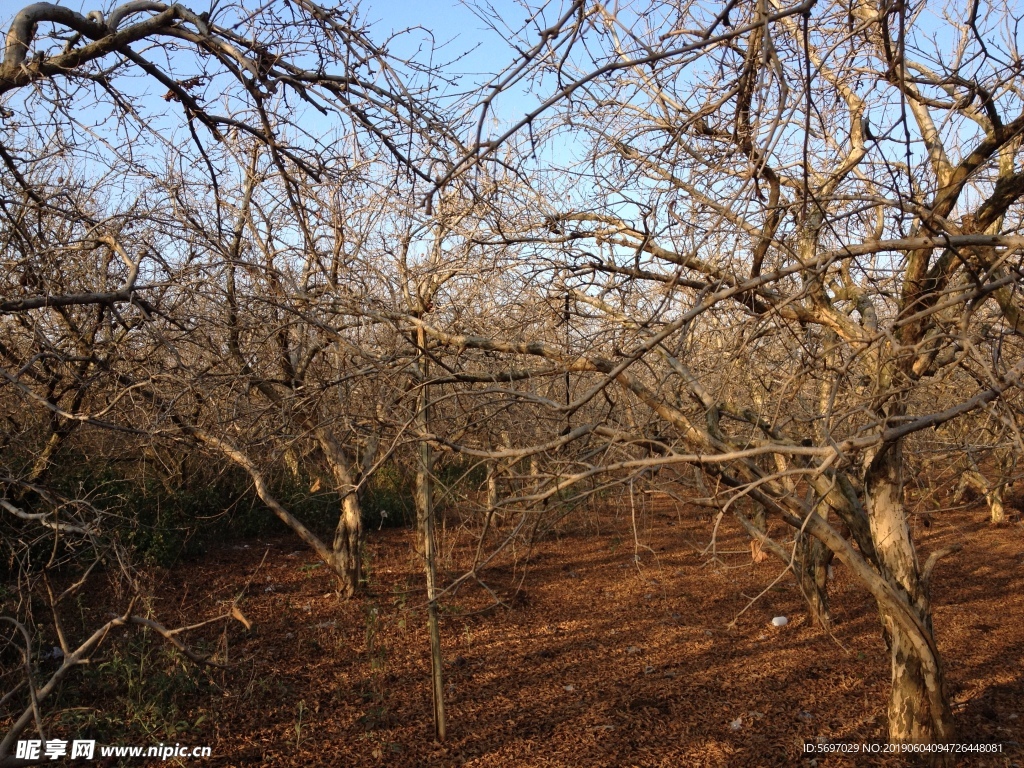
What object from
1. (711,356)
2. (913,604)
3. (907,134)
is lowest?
(913,604)

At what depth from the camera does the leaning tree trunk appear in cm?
423

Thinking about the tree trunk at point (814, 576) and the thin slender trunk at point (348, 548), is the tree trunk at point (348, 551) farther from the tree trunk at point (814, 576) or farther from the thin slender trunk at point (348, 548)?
the tree trunk at point (814, 576)

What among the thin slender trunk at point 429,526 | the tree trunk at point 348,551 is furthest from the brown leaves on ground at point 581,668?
the thin slender trunk at point 429,526

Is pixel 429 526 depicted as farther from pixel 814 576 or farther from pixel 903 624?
pixel 814 576

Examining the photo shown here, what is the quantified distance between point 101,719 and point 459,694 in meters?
2.29

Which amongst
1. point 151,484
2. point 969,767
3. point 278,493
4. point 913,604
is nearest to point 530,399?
point 913,604

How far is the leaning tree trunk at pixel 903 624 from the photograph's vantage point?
4.23m

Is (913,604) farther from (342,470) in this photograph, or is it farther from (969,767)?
(342,470)

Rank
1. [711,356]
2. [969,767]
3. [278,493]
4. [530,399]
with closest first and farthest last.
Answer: [530,399], [969,767], [711,356], [278,493]

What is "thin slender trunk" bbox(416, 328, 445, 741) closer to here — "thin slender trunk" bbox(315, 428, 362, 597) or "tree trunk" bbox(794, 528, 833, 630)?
"thin slender trunk" bbox(315, 428, 362, 597)

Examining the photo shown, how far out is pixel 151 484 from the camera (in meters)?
9.02

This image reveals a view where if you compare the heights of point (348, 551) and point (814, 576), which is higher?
point (348, 551)

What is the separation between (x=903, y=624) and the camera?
4.12 metres

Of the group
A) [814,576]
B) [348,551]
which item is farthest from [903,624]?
[348,551]
